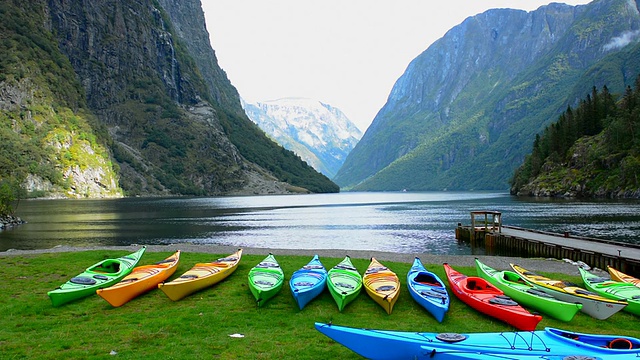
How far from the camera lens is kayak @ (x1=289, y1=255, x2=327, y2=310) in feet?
62.0

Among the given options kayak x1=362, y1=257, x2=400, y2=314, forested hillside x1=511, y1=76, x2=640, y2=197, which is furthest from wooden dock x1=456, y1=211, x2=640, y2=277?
forested hillside x1=511, y1=76, x2=640, y2=197

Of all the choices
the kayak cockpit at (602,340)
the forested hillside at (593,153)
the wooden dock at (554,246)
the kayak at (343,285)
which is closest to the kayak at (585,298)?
the kayak cockpit at (602,340)

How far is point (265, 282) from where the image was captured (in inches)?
821

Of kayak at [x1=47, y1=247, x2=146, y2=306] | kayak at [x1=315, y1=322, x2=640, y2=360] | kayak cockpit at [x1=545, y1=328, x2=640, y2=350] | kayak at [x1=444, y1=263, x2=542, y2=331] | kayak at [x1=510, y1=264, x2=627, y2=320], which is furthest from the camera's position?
kayak at [x1=47, y1=247, x2=146, y2=306]

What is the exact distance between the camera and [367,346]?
11711 millimetres

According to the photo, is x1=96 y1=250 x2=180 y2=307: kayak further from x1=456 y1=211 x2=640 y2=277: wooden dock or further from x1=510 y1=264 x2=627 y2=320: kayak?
x1=456 y1=211 x2=640 y2=277: wooden dock

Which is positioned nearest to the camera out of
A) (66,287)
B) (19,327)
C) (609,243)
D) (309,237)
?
(19,327)

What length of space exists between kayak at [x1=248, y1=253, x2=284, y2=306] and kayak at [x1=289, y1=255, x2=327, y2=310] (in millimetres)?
746

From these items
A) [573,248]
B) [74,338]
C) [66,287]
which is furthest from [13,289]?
[573,248]

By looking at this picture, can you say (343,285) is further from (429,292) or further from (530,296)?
(530,296)

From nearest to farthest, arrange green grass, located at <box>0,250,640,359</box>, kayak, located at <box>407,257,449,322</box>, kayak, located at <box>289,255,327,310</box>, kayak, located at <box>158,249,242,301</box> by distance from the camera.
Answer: green grass, located at <box>0,250,640,359</box>, kayak, located at <box>407,257,449,322</box>, kayak, located at <box>289,255,327,310</box>, kayak, located at <box>158,249,242,301</box>

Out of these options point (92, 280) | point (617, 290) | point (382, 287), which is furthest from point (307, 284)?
point (617, 290)

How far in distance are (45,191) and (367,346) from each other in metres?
215

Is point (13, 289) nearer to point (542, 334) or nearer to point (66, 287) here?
point (66, 287)
